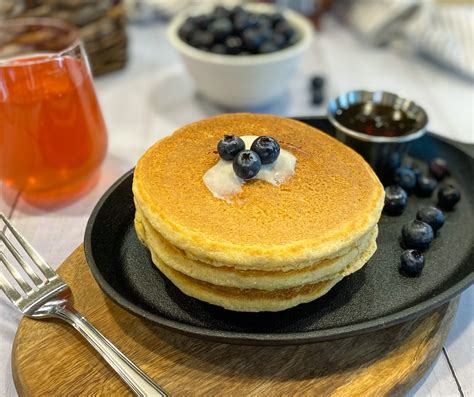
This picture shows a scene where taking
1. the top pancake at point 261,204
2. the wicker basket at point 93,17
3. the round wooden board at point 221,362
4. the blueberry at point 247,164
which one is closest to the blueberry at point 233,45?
the wicker basket at point 93,17

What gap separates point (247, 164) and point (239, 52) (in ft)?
3.12

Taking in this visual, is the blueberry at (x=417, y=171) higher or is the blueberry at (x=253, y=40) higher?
the blueberry at (x=253, y=40)

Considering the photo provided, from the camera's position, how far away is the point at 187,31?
201cm

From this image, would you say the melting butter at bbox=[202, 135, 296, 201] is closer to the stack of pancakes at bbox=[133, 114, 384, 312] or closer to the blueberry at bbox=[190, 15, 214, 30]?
the stack of pancakes at bbox=[133, 114, 384, 312]

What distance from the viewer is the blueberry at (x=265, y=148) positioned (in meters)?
1.11

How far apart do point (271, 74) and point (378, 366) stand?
1210 millimetres

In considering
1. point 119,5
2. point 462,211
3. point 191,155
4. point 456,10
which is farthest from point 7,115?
point 456,10

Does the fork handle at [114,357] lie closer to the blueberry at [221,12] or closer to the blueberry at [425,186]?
the blueberry at [425,186]

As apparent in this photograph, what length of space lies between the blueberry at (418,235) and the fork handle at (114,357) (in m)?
0.68

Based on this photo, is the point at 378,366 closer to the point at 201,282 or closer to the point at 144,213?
the point at 201,282

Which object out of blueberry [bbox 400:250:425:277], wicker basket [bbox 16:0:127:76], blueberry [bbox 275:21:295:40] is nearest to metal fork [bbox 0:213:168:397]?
blueberry [bbox 400:250:425:277]

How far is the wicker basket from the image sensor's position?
2.06 metres

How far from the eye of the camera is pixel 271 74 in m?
1.92

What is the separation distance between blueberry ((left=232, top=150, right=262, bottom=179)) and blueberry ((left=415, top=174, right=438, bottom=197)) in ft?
1.93
